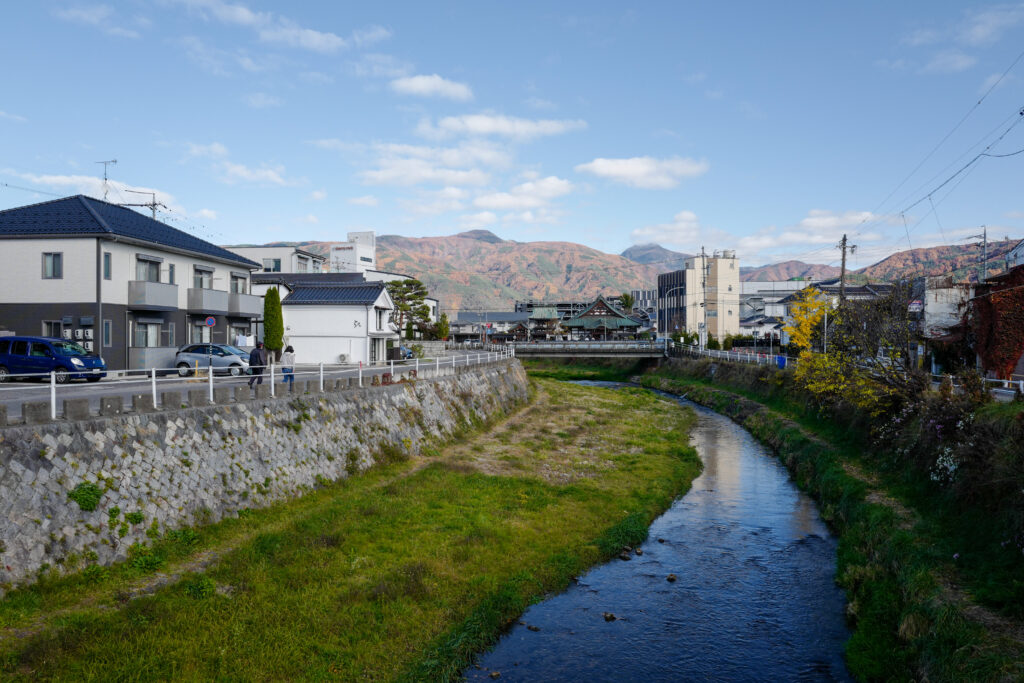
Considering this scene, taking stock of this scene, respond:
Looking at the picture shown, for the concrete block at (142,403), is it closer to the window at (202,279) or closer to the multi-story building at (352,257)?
the window at (202,279)

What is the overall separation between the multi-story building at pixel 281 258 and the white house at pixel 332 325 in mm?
33392

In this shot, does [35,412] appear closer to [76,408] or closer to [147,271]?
[76,408]

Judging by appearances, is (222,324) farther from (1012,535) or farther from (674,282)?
(674,282)

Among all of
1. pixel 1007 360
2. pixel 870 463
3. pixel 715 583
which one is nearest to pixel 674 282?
pixel 1007 360

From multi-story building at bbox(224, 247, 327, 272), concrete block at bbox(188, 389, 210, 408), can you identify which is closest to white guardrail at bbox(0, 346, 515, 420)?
concrete block at bbox(188, 389, 210, 408)

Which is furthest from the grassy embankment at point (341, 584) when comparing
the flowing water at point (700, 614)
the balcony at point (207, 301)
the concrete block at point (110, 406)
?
the balcony at point (207, 301)

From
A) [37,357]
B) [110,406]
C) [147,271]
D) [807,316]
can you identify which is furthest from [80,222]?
[807,316]

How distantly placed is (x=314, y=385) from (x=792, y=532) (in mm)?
17701

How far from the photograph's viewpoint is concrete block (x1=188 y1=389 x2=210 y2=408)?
58.2ft

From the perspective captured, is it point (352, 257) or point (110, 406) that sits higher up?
point (352, 257)

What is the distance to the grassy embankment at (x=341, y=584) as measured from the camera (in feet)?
35.1

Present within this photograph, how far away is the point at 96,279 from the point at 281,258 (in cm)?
Result: 4952

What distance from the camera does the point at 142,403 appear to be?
15789 millimetres

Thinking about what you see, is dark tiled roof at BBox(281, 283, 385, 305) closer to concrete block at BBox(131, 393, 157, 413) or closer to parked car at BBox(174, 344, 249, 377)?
parked car at BBox(174, 344, 249, 377)
